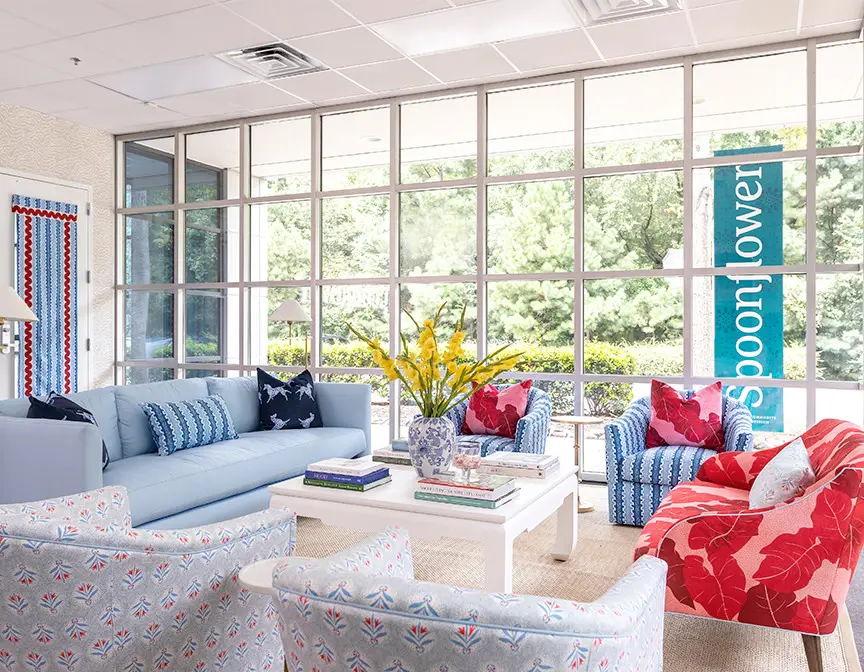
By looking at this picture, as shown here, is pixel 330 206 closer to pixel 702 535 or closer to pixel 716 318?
pixel 716 318

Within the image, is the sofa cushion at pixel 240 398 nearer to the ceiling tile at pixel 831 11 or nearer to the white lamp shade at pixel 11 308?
the white lamp shade at pixel 11 308

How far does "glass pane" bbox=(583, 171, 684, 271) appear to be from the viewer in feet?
17.6

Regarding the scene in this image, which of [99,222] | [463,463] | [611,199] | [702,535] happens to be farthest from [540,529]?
[99,222]

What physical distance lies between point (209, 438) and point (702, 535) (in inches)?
115

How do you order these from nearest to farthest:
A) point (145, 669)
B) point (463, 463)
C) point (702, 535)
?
point (145, 669) → point (702, 535) → point (463, 463)

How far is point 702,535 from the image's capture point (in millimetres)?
2529

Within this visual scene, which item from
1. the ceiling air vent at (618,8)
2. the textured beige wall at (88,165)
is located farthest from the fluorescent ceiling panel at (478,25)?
the textured beige wall at (88,165)

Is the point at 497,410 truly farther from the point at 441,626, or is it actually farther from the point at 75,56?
the point at 441,626

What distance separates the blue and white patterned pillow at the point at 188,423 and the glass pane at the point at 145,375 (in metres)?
2.74

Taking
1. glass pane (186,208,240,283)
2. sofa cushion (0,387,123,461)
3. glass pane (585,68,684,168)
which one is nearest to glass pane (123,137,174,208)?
glass pane (186,208,240,283)

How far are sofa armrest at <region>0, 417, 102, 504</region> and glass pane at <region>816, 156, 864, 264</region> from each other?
4497mm

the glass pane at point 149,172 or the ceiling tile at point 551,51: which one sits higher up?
the ceiling tile at point 551,51

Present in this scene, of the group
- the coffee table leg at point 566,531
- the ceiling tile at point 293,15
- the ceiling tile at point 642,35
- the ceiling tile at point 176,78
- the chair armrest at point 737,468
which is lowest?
the coffee table leg at point 566,531

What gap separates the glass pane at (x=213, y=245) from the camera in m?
6.94
